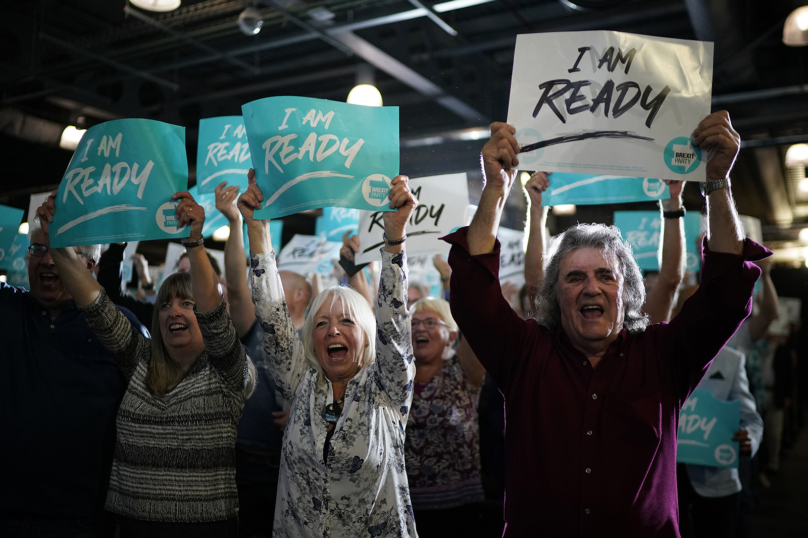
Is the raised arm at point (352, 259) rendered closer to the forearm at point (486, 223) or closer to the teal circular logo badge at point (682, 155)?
the forearm at point (486, 223)

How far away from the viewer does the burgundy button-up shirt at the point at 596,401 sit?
142cm

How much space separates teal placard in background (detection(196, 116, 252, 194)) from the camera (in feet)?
8.00

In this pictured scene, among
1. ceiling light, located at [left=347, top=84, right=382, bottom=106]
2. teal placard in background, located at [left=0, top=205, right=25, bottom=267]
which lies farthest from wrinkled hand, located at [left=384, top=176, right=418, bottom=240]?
ceiling light, located at [left=347, top=84, right=382, bottom=106]

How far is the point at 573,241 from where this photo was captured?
1.67m

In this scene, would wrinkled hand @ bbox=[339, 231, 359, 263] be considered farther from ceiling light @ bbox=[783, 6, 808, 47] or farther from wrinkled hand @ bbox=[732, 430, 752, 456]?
ceiling light @ bbox=[783, 6, 808, 47]

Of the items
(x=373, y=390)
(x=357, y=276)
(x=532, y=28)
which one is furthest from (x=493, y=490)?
(x=532, y=28)

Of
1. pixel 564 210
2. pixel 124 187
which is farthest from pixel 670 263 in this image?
pixel 564 210

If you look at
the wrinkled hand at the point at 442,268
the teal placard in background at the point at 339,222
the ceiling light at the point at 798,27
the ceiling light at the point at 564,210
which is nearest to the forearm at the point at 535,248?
the wrinkled hand at the point at 442,268

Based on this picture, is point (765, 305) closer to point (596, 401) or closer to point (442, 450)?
point (442, 450)

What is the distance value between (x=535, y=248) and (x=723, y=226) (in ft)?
2.92

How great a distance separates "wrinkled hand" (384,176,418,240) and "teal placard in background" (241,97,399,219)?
7cm

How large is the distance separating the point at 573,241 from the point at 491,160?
1.06 ft

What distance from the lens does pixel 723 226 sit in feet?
4.70

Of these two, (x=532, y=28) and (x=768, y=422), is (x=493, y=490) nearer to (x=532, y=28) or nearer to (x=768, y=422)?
(x=532, y=28)
